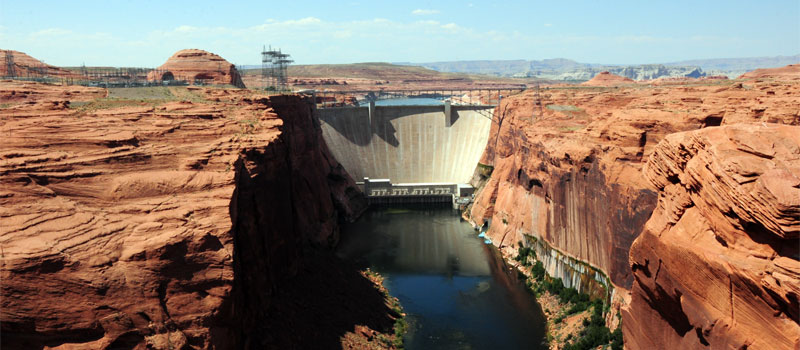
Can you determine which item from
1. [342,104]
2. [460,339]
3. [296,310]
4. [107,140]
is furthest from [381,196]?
[107,140]

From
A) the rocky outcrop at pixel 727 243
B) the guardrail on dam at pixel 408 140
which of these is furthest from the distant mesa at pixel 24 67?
the rocky outcrop at pixel 727 243

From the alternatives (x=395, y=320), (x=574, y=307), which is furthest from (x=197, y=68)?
(x=574, y=307)

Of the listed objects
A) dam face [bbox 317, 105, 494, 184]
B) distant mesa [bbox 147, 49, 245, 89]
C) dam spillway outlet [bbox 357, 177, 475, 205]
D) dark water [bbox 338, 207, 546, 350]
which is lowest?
dark water [bbox 338, 207, 546, 350]

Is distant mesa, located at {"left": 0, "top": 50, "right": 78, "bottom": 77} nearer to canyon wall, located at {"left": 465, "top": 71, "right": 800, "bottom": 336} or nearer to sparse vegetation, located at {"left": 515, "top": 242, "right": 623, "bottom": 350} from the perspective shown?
canyon wall, located at {"left": 465, "top": 71, "right": 800, "bottom": 336}

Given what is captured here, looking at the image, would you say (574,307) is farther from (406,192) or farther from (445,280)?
(406,192)

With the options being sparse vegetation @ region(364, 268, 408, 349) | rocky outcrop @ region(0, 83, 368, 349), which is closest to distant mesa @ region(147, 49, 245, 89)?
sparse vegetation @ region(364, 268, 408, 349)
